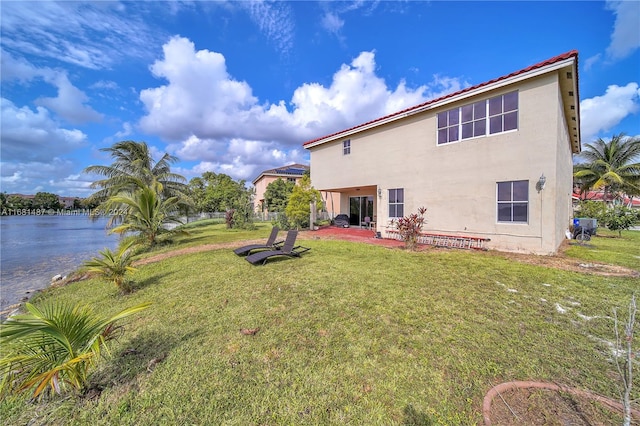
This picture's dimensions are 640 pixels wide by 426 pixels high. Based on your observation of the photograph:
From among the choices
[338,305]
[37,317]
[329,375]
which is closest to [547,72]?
[338,305]

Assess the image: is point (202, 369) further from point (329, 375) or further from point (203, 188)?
point (203, 188)

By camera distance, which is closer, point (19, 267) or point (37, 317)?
point (37, 317)

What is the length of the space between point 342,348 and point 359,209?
17040 mm

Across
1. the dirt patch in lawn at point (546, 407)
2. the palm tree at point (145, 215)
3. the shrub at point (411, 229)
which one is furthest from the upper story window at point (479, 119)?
the palm tree at point (145, 215)

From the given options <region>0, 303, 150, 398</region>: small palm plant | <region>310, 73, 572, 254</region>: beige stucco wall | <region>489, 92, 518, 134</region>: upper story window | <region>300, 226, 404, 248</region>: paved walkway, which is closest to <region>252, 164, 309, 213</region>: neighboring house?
<region>300, 226, 404, 248</region>: paved walkway

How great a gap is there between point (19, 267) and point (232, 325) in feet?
53.4

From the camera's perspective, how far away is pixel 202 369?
3311mm

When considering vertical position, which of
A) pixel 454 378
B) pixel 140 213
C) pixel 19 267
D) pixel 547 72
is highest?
pixel 547 72

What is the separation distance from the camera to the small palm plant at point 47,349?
8.06 feet

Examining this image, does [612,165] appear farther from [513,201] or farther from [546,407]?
[546,407]

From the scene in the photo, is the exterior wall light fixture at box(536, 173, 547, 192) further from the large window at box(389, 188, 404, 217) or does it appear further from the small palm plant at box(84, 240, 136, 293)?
the small palm plant at box(84, 240, 136, 293)

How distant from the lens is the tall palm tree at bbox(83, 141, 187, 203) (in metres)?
19.6

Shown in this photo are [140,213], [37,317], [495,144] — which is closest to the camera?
[37,317]

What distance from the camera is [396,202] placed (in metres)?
14.4
